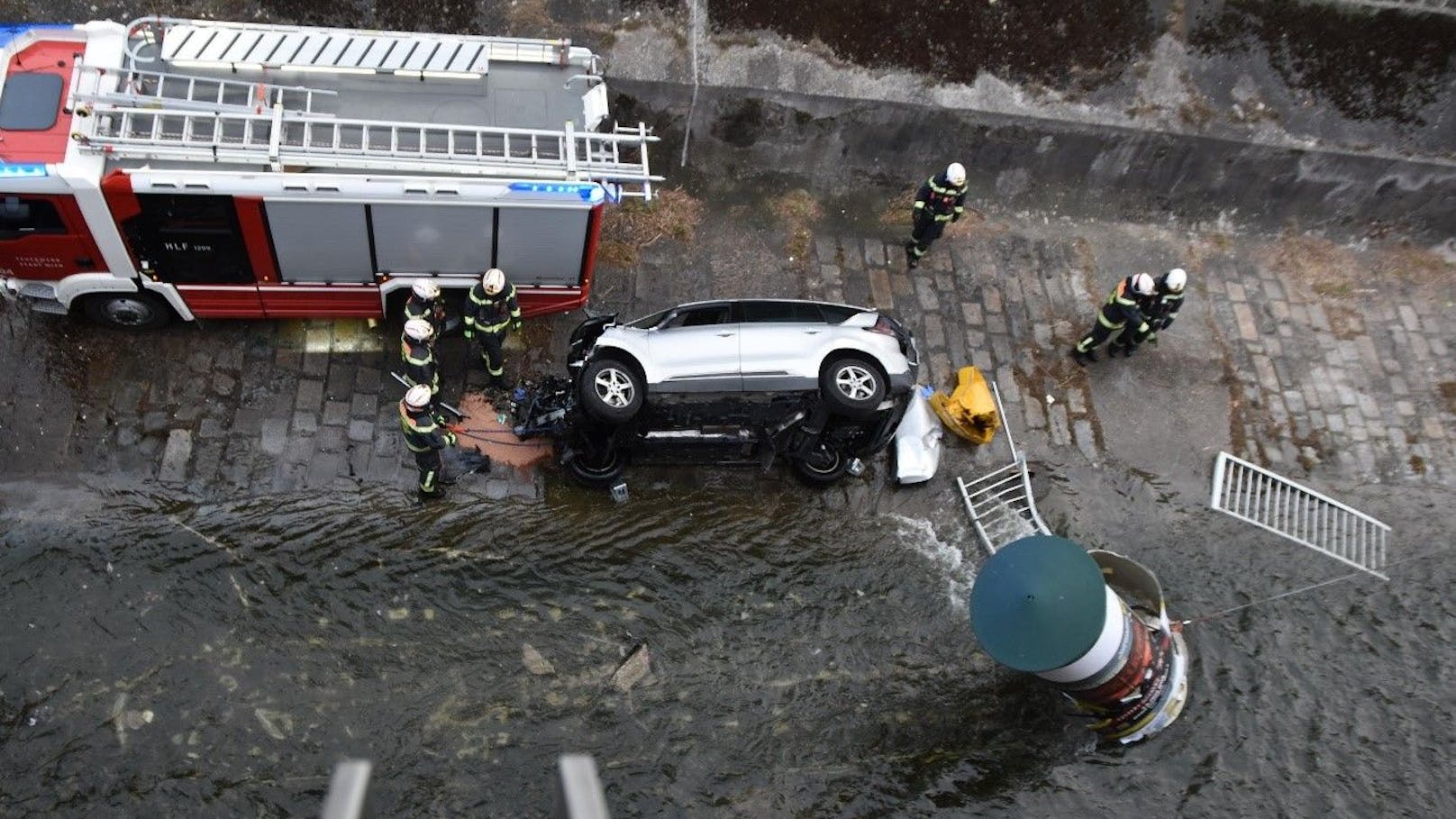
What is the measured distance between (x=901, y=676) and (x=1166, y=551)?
318 centimetres

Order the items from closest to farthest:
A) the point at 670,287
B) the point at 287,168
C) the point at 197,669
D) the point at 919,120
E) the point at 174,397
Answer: the point at 197,669 → the point at 287,168 → the point at 174,397 → the point at 670,287 → the point at 919,120

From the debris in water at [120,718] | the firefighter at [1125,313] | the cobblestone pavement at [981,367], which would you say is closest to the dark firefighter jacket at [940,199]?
the cobblestone pavement at [981,367]

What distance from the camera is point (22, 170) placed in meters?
8.11

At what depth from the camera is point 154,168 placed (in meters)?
8.41

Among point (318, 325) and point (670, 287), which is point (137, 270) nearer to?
point (318, 325)

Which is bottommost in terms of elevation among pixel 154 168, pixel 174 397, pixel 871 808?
pixel 871 808

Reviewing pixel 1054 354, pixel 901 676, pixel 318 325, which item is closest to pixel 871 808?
pixel 901 676

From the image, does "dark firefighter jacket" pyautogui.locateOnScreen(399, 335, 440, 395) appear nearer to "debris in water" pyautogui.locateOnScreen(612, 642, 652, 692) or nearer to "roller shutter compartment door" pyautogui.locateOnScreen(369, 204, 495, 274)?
"roller shutter compartment door" pyautogui.locateOnScreen(369, 204, 495, 274)

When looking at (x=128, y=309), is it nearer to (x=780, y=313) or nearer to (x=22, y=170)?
(x=22, y=170)

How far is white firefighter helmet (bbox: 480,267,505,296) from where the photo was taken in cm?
909

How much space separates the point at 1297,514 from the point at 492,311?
8.53 meters

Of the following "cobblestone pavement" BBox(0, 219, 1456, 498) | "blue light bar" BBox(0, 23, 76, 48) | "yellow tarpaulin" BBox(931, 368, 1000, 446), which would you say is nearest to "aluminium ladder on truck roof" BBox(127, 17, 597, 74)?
"blue light bar" BBox(0, 23, 76, 48)

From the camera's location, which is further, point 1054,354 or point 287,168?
point 1054,354

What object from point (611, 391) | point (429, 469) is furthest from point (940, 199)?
point (429, 469)
